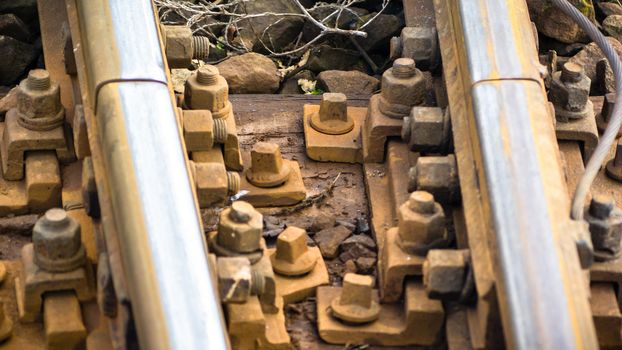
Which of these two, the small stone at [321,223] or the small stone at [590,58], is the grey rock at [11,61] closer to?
the small stone at [321,223]

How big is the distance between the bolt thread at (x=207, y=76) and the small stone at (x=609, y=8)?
1.97m

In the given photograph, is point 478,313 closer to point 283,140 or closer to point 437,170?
point 437,170

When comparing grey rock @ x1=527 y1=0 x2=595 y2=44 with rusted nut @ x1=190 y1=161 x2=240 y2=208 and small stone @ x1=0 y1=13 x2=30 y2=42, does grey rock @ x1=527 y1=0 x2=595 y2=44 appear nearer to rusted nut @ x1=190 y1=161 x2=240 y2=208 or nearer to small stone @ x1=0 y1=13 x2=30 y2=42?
rusted nut @ x1=190 y1=161 x2=240 y2=208

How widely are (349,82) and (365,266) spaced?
4.24 feet

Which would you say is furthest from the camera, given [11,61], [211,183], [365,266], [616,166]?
[11,61]

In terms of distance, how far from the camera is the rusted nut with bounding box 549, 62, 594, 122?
187 inches

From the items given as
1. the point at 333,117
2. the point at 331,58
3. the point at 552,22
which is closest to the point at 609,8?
the point at 552,22

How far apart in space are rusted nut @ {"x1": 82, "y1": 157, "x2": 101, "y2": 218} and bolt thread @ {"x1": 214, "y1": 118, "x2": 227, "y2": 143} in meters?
0.55

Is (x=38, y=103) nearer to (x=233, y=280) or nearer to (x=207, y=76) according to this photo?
(x=207, y=76)

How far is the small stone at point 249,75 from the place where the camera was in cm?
560

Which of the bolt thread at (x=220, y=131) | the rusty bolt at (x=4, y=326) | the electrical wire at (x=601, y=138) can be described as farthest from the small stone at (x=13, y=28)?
the electrical wire at (x=601, y=138)

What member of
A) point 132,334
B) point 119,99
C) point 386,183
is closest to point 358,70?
point 386,183

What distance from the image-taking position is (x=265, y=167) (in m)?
4.82

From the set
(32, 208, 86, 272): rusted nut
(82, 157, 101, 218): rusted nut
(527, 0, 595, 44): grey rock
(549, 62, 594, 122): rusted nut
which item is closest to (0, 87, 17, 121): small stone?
(82, 157, 101, 218): rusted nut
